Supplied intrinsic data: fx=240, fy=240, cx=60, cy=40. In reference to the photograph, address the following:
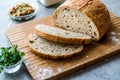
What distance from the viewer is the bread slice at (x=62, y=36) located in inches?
45.4

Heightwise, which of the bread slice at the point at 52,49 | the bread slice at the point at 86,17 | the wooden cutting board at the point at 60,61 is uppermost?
the bread slice at the point at 86,17

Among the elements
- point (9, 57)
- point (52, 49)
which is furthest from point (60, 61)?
point (9, 57)

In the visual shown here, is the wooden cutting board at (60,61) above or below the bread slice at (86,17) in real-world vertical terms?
below

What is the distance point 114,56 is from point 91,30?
0.60 feet

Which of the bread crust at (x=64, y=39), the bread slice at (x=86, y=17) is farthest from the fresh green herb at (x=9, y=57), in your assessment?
the bread slice at (x=86, y=17)

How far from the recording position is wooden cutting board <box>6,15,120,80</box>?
1062mm

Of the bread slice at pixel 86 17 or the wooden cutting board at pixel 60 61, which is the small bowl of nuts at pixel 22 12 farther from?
the bread slice at pixel 86 17

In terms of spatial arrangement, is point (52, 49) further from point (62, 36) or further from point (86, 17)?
point (86, 17)

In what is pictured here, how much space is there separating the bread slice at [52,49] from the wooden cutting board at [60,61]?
27 mm

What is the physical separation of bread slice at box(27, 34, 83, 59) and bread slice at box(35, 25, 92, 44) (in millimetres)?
25

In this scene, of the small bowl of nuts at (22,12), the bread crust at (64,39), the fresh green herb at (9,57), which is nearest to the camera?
the fresh green herb at (9,57)

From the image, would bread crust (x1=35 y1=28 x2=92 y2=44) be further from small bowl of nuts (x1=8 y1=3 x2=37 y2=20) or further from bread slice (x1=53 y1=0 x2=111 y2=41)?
small bowl of nuts (x1=8 y1=3 x2=37 y2=20)

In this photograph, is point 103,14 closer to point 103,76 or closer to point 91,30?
point 91,30

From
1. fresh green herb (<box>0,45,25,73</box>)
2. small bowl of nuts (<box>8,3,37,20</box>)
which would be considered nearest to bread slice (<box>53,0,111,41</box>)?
small bowl of nuts (<box>8,3,37,20</box>)
